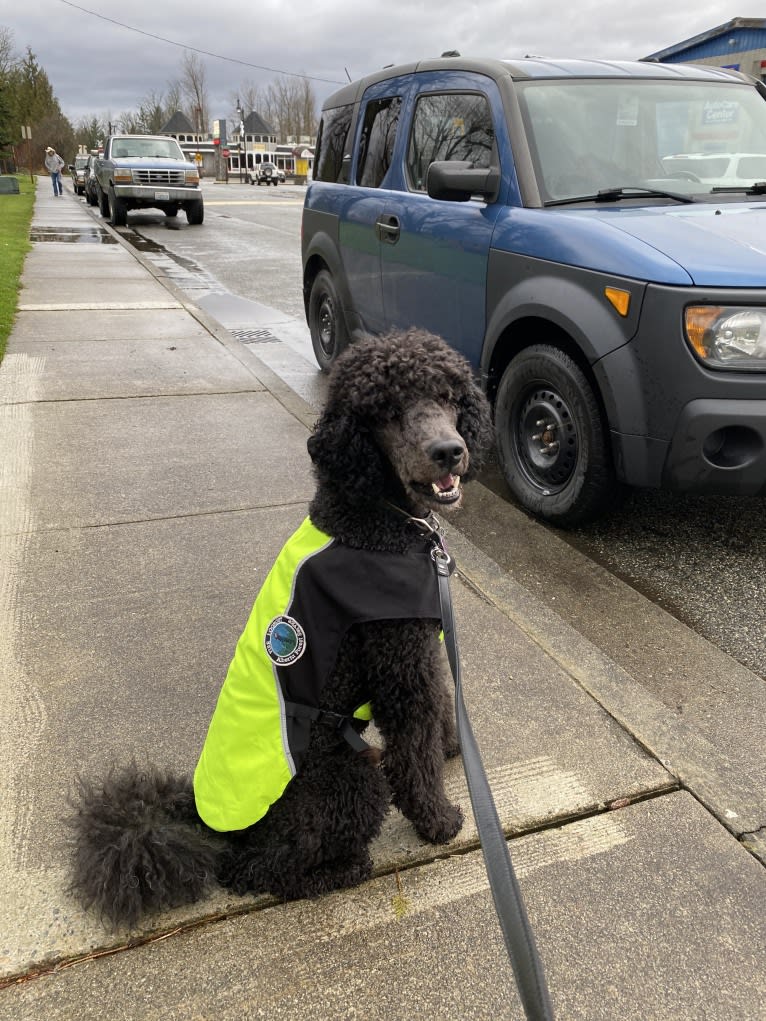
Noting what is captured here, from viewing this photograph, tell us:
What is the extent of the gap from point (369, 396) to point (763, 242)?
2.22 metres

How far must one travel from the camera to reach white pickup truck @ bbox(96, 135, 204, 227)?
18.5 metres

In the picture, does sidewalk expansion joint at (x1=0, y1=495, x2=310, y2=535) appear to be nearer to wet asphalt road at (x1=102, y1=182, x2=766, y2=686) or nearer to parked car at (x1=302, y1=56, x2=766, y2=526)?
wet asphalt road at (x1=102, y1=182, x2=766, y2=686)

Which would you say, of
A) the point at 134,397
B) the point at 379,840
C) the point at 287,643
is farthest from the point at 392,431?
the point at 134,397

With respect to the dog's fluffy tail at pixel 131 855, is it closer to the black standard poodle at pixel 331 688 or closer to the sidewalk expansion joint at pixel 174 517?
the black standard poodle at pixel 331 688

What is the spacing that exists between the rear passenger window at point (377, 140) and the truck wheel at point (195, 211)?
1576 cm

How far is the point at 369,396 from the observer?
71.6 inches

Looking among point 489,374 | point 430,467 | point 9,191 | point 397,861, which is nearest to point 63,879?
point 397,861

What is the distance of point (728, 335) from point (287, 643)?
87.2 inches

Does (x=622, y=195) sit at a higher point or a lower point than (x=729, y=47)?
lower

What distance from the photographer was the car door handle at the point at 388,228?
4773mm

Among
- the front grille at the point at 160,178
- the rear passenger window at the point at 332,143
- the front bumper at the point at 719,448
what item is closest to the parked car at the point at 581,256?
the front bumper at the point at 719,448

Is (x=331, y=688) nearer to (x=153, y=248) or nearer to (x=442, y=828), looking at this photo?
(x=442, y=828)

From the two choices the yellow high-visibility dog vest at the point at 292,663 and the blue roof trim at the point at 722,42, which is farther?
the blue roof trim at the point at 722,42

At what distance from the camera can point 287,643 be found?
1797mm
